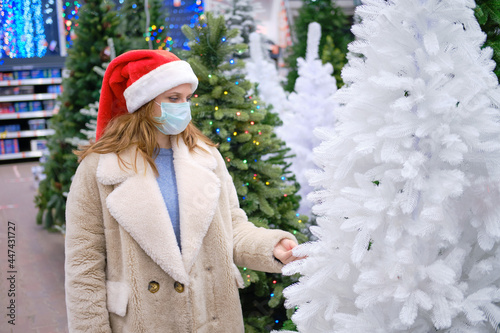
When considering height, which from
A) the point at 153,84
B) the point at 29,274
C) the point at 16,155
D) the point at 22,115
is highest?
the point at 153,84

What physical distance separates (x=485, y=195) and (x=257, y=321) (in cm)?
204

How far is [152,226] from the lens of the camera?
1597 mm

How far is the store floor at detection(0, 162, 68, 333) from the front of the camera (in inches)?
143

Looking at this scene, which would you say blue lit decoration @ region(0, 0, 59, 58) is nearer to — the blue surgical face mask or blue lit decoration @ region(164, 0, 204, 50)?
the blue surgical face mask

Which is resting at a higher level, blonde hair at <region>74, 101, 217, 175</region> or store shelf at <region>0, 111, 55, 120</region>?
blonde hair at <region>74, 101, 217, 175</region>

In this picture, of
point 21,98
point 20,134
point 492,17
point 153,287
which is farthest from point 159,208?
point 20,134

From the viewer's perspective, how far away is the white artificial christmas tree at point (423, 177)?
3.10 feet

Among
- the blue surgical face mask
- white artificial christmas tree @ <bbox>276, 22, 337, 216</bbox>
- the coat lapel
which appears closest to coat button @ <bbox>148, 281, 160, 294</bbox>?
the coat lapel

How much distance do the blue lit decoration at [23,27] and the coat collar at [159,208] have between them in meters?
2.66

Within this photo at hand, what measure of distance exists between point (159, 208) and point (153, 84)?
481mm

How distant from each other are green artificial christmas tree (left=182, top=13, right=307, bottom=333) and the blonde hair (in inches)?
36.2

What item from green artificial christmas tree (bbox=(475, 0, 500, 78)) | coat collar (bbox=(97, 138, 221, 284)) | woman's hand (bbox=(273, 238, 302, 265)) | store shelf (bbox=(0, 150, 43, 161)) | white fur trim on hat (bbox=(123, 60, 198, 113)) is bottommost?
store shelf (bbox=(0, 150, 43, 161))

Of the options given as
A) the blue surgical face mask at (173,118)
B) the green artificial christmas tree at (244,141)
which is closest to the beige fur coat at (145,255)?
the blue surgical face mask at (173,118)

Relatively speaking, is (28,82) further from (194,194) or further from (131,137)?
(194,194)
